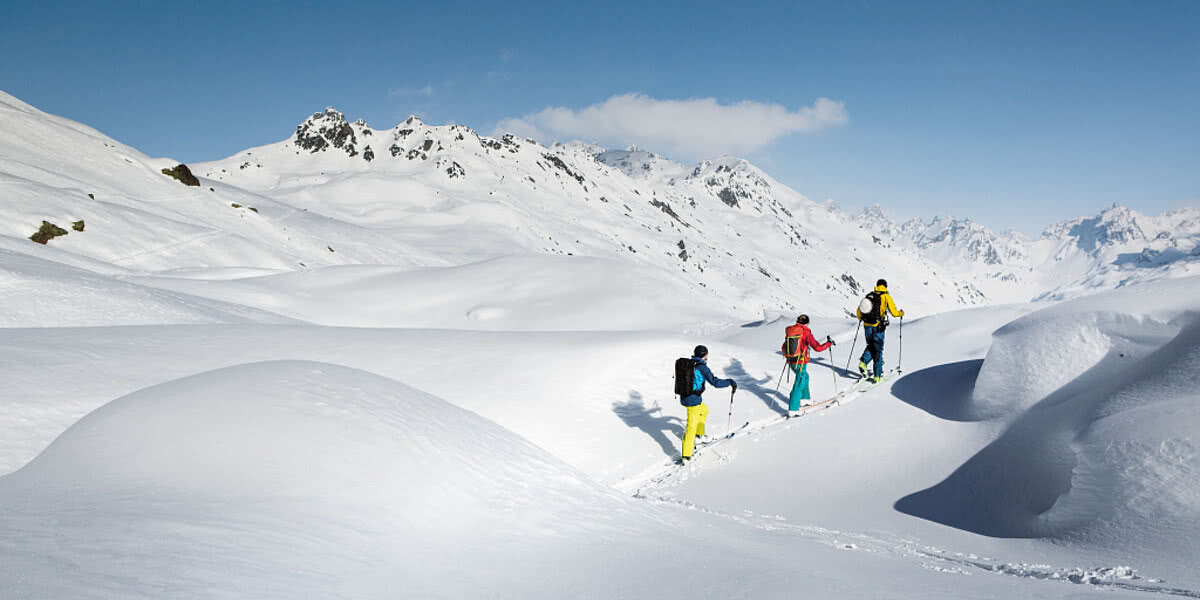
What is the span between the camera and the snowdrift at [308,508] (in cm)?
382

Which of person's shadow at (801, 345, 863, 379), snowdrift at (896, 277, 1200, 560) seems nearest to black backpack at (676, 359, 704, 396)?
snowdrift at (896, 277, 1200, 560)

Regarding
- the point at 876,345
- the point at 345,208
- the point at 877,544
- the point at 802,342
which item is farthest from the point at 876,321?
the point at 345,208

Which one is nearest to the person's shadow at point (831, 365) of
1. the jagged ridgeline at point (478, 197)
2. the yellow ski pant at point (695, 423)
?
the yellow ski pant at point (695, 423)

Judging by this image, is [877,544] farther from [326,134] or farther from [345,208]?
[326,134]

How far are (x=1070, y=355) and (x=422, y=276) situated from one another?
26.5 m

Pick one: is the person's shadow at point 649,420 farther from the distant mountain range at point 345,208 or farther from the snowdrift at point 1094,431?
the distant mountain range at point 345,208

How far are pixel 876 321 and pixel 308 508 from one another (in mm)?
13170

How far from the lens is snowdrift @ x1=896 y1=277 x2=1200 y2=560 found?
6859 millimetres

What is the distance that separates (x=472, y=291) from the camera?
2973 centimetres

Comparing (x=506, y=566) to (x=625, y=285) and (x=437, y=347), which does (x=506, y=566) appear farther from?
(x=625, y=285)

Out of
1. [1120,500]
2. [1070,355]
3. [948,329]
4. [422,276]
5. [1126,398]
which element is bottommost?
[1120,500]

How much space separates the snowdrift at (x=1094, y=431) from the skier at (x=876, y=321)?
2.83 meters

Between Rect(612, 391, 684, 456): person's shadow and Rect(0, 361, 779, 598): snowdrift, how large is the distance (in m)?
5.35

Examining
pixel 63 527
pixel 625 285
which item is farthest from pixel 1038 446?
pixel 625 285
